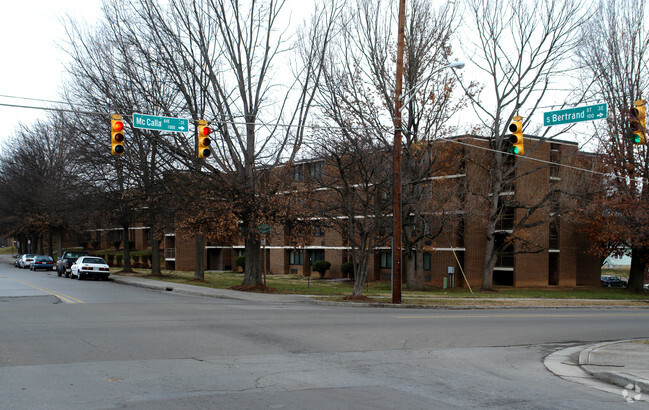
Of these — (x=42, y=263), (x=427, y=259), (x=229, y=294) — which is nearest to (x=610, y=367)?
(x=229, y=294)

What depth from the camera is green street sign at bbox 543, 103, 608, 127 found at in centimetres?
1584

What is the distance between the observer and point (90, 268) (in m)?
35.0

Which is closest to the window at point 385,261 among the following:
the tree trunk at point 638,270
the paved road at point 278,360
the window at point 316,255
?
the window at point 316,255

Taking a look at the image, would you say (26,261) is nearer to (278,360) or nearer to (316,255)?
(316,255)

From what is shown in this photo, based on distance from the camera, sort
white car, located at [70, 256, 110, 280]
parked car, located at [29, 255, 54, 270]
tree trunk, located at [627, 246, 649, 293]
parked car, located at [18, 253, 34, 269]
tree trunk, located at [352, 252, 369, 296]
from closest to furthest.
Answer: tree trunk, located at [352, 252, 369, 296] → white car, located at [70, 256, 110, 280] → tree trunk, located at [627, 246, 649, 293] → parked car, located at [29, 255, 54, 270] → parked car, located at [18, 253, 34, 269]

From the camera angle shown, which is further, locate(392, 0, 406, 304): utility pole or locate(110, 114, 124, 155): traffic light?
locate(392, 0, 406, 304): utility pole

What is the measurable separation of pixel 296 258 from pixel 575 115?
41.8 m

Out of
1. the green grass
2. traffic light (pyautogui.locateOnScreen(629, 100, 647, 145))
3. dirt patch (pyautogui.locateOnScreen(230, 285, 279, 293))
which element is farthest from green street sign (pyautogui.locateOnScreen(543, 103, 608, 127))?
dirt patch (pyautogui.locateOnScreen(230, 285, 279, 293))

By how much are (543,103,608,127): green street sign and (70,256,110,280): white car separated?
2758 cm

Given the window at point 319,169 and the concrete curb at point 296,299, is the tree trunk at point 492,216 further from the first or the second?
the window at point 319,169

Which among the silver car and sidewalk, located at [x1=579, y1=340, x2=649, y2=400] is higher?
sidewalk, located at [x1=579, y1=340, x2=649, y2=400]

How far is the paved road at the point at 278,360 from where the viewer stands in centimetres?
740

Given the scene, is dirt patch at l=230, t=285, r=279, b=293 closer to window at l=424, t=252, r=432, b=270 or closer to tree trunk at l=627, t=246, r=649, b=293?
window at l=424, t=252, r=432, b=270

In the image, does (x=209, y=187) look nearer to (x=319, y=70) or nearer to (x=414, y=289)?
(x=319, y=70)
